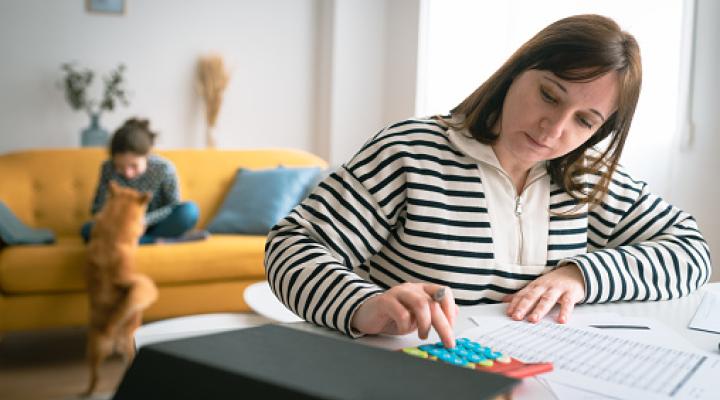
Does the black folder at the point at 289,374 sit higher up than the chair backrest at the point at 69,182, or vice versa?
the black folder at the point at 289,374

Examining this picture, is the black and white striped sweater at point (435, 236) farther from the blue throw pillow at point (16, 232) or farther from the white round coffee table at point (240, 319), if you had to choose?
the blue throw pillow at point (16, 232)

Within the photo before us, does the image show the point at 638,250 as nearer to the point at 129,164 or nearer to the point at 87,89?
the point at 129,164

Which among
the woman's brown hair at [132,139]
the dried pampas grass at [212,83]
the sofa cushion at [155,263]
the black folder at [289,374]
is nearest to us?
the black folder at [289,374]

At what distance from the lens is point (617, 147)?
1.22m

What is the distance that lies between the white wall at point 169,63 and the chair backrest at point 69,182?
2.38 ft

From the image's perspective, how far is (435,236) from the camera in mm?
1104

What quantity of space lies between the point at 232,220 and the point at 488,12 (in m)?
1.84

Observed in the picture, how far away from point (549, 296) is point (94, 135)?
3.54 m

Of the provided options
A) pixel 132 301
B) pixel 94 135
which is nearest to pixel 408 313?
pixel 132 301

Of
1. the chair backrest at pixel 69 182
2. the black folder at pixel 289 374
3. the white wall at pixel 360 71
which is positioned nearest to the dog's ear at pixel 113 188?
the chair backrest at pixel 69 182

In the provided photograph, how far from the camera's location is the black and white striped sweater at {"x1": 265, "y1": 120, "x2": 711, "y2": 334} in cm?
104

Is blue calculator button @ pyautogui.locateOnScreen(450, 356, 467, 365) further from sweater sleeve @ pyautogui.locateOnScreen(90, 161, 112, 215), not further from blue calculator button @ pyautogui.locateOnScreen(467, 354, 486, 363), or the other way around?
sweater sleeve @ pyautogui.locateOnScreen(90, 161, 112, 215)

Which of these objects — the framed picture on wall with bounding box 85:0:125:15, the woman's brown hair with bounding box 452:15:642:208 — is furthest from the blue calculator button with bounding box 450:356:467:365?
the framed picture on wall with bounding box 85:0:125:15

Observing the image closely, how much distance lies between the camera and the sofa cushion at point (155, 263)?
9.30ft
